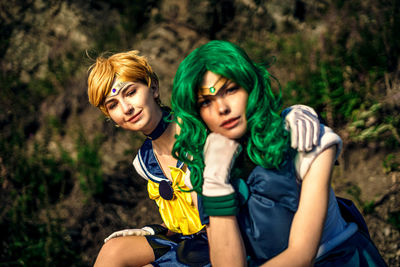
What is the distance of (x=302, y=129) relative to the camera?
57.3 inches

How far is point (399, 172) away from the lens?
3.36 m

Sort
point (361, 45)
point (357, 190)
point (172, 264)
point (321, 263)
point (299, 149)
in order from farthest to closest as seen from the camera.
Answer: point (361, 45) → point (357, 190) → point (172, 264) → point (321, 263) → point (299, 149)

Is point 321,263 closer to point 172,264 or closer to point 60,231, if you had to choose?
point 172,264

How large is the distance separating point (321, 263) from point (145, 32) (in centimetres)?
431

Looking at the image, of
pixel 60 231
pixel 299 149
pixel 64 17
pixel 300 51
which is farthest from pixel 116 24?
pixel 299 149

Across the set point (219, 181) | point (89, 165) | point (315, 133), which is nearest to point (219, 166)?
point (219, 181)

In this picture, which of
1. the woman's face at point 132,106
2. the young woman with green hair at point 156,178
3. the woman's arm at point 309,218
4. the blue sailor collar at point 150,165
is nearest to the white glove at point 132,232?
the young woman with green hair at point 156,178

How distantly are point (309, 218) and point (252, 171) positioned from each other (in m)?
0.32

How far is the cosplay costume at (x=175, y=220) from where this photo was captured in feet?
6.01

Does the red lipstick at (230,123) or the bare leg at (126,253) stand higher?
the red lipstick at (230,123)

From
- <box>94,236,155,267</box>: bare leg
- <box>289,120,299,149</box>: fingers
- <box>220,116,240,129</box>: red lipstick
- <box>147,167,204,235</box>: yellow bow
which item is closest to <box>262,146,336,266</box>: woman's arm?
<box>289,120,299,149</box>: fingers

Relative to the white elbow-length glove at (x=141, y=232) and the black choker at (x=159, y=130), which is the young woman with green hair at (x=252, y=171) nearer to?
the black choker at (x=159, y=130)

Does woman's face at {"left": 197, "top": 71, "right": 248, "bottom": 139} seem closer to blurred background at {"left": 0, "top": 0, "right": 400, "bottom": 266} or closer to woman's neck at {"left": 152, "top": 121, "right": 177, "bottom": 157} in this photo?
woman's neck at {"left": 152, "top": 121, "right": 177, "bottom": 157}

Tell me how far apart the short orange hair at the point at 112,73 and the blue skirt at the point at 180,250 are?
82cm
